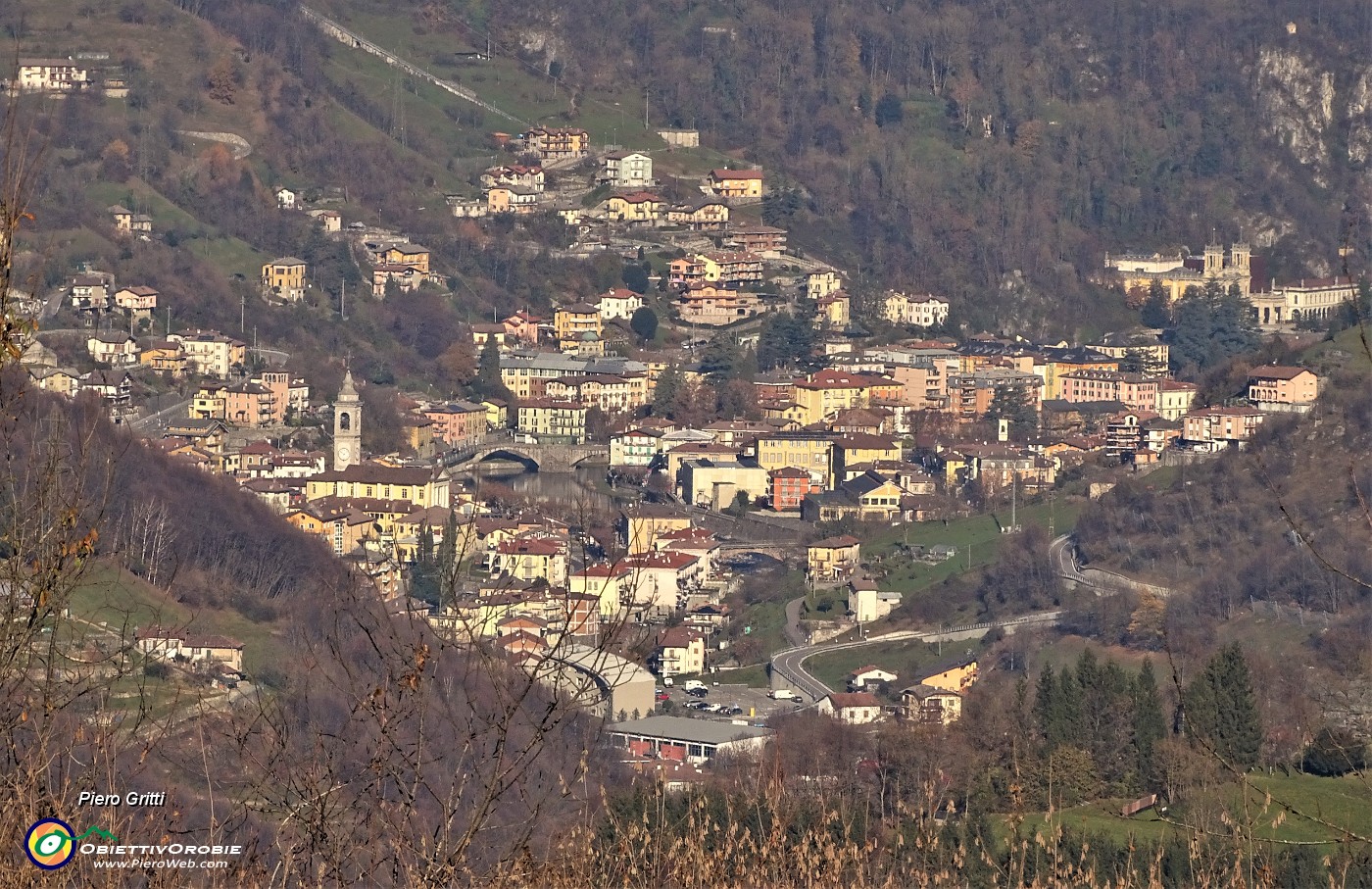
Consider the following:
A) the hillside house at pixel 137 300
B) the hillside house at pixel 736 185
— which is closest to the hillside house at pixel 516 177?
the hillside house at pixel 736 185

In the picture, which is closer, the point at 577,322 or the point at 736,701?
the point at 736,701

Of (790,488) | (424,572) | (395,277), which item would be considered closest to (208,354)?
(395,277)

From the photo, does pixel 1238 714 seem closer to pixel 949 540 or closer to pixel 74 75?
pixel 949 540

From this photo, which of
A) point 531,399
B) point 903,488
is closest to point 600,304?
point 531,399

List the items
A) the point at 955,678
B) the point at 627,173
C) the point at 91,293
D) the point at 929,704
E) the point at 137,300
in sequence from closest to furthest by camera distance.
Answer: the point at 929,704 → the point at 955,678 → the point at 91,293 → the point at 137,300 → the point at 627,173

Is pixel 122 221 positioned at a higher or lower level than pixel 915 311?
higher

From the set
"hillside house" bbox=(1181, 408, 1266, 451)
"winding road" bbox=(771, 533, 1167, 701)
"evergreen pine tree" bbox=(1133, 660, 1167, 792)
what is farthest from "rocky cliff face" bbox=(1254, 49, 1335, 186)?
"evergreen pine tree" bbox=(1133, 660, 1167, 792)

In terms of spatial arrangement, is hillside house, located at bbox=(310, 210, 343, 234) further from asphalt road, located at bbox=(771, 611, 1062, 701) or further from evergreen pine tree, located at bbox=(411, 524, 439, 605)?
asphalt road, located at bbox=(771, 611, 1062, 701)
